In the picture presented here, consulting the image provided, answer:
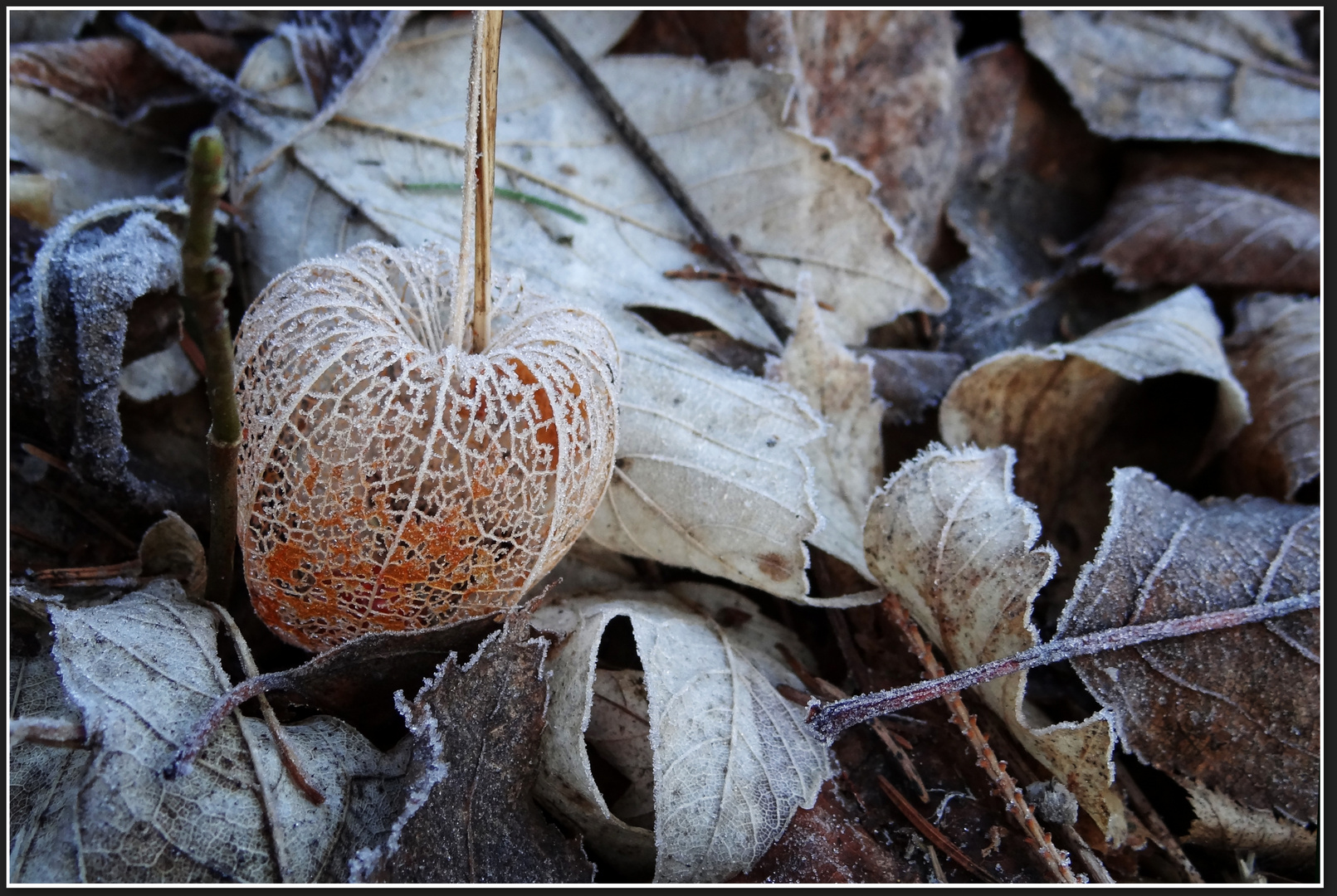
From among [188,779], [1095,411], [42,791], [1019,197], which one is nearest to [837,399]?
[1095,411]

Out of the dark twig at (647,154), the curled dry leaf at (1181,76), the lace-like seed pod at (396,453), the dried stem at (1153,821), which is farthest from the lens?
the curled dry leaf at (1181,76)

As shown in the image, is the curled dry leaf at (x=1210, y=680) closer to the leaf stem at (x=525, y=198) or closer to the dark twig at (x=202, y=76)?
the leaf stem at (x=525, y=198)

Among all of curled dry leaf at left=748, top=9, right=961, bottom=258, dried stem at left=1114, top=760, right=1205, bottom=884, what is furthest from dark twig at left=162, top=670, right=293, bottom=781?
curled dry leaf at left=748, top=9, right=961, bottom=258

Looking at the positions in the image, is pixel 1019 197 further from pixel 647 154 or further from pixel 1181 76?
pixel 647 154

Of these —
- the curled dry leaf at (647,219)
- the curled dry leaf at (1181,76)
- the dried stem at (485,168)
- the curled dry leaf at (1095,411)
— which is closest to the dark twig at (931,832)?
the curled dry leaf at (647,219)

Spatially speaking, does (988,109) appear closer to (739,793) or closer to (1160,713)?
(1160,713)

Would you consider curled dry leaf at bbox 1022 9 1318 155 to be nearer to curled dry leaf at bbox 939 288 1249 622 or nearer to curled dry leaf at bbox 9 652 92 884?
curled dry leaf at bbox 939 288 1249 622
